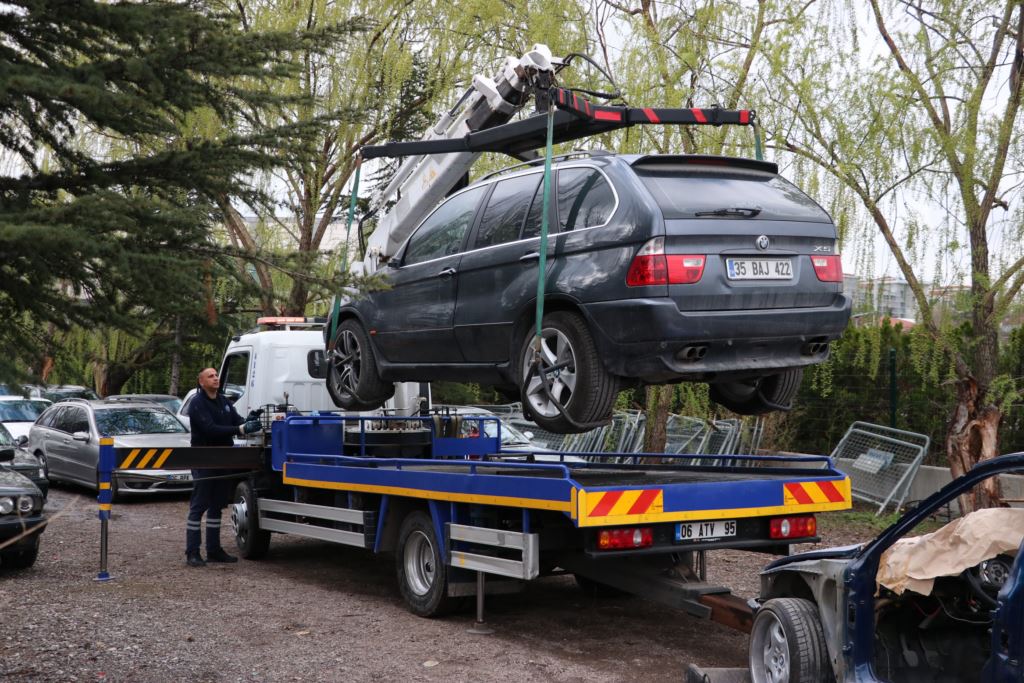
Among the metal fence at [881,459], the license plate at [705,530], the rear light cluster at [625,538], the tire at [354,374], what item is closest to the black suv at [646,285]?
the rear light cluster at [625,538]

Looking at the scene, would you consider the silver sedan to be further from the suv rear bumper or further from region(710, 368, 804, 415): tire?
the suv rear bumper

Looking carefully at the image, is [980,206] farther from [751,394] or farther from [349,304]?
[349,304]

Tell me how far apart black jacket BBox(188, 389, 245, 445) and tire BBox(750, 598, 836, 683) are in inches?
231

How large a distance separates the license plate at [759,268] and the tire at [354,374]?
3224 mm

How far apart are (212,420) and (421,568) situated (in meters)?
3.14

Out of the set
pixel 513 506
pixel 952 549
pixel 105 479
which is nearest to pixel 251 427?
pixel 105 479

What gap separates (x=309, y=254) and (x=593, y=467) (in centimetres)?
327

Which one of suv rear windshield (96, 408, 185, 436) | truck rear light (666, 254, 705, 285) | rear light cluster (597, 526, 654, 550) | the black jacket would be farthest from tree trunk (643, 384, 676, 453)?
suv rear windshield (96, 408, 185, 436)

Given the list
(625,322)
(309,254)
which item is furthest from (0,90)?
(625,322)

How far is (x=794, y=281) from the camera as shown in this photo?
607 centimetres

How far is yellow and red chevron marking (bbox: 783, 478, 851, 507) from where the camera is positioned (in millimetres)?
6680

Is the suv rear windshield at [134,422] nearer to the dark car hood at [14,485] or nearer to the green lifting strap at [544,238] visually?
the dark car hood at [14,485]

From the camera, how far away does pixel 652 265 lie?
5766 millimetres

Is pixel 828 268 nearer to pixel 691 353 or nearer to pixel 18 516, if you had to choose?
pixel 691 353
